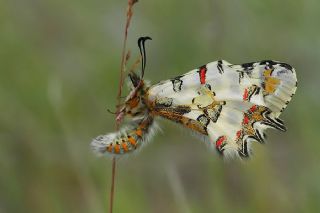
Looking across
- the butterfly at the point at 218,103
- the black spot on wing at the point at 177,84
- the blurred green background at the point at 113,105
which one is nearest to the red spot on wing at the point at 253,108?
the butterfly at the point at 218,103

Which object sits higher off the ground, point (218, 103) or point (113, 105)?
point (113, 105)

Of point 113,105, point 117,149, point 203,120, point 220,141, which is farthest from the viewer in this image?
point 113,105

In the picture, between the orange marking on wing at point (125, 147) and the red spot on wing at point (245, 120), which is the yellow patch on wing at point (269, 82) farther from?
the orange marking on wing at point (125, 147)

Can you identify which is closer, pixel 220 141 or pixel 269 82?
pixel 220 141

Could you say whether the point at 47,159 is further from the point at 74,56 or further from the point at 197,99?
the point at 197,99

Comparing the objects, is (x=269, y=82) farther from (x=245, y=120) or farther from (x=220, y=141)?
(x=220, y=141)

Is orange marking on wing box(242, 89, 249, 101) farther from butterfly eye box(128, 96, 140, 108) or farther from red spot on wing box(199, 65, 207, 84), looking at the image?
butterfly eye box(128, 96, 140, 108)

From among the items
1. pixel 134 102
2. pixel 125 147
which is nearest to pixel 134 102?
pixel 134 102
